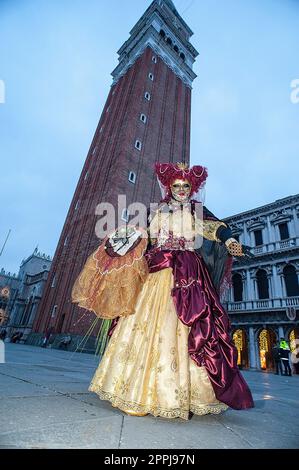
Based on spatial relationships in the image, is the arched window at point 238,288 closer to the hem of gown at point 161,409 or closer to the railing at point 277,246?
the railing at point 277,246

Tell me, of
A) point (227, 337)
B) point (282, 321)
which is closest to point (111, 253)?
point (227, 337)

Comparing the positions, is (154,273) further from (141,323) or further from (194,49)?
(194,49)

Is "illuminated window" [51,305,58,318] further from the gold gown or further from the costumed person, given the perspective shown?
the gold gown

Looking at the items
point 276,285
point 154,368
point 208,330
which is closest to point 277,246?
point 276,285

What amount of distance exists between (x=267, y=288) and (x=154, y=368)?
19054 mm

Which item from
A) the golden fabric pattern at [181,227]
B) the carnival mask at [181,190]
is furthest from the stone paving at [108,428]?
the carnival mask at [181,190]

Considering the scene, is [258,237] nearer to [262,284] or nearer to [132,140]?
[262,284]

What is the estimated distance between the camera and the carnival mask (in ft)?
10.6

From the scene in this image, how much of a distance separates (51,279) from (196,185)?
68.0ft

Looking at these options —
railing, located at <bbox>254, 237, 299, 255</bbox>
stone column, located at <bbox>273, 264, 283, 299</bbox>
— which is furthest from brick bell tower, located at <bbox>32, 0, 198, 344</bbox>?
stone column, located at <bbox>273, 264, 283, 299</bbox>

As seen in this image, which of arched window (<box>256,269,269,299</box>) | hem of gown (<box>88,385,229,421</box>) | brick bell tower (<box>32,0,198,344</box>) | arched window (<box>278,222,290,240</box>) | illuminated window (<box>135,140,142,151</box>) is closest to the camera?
hem of gown (<box>88,385,229,421</box>)

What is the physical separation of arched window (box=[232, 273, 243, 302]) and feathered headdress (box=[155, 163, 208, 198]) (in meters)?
18.6

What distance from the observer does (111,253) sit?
8.43 feet

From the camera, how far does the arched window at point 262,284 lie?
18.9 meters
